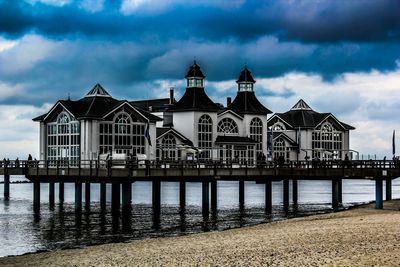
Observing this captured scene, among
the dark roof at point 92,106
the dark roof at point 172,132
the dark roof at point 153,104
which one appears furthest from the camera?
the dark roof at point 153,104

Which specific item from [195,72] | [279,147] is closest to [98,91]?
[195,72]

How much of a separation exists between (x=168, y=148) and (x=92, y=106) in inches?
425

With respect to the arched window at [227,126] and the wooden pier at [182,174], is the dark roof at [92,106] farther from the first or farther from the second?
the wooden pier at [182,174]

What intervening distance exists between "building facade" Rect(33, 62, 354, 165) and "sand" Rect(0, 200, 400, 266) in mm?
25775

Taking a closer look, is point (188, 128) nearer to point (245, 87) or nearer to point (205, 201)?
point (245, 87)

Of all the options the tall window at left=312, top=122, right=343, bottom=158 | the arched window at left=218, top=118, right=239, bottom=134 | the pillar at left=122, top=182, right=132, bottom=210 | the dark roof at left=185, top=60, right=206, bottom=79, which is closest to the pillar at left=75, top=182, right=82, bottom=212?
the pillar at left=122, top=182, right=132, bottom=210

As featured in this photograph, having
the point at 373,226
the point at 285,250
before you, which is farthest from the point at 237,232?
the point at 285,250

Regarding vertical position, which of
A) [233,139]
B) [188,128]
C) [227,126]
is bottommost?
[233,139]

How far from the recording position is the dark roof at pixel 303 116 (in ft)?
327

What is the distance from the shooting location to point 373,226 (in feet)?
101

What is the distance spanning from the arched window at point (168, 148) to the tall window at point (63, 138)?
1069 cm

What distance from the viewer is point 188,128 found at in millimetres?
79750

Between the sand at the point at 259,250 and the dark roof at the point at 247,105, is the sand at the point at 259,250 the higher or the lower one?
the lower one

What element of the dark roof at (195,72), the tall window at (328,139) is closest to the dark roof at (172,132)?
the dark roof at (195,72)
